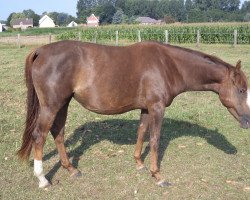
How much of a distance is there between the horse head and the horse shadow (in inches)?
56.5

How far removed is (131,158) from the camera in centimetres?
601

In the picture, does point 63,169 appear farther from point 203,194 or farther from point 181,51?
point 181,51

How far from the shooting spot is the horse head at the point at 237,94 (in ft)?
16.0

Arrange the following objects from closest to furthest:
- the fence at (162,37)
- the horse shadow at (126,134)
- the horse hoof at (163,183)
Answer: the horse hoof at (163,183) < the horse shadow at (126,134) < the fence at (162,37)

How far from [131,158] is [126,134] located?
1136 mm

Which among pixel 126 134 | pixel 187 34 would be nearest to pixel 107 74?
pixel 126 134

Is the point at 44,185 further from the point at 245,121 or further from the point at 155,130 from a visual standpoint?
the point at 245,121

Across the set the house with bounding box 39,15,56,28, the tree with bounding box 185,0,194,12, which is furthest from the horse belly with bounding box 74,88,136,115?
the house with bounding box 39,15,56,28

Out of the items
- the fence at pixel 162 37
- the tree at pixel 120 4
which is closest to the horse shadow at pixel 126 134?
the fence at pixel 162 37

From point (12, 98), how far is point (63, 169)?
517 cm

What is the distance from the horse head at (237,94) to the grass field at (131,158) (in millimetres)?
987

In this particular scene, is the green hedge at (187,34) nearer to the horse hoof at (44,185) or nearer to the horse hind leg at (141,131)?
the horse hind leg at (141,131)

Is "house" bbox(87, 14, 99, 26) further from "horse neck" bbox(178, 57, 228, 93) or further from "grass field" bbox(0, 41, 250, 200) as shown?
→ "horse neck" bbox(178, 57, 228, 93)

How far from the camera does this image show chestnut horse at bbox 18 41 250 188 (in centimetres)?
481
